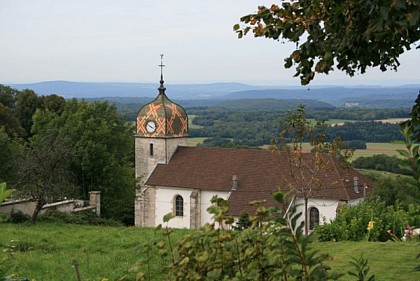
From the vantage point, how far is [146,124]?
132 feet

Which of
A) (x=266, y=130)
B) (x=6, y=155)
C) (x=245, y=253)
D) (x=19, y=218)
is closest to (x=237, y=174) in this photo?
(x=6, y=155)

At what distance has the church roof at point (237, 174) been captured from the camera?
32.6 m

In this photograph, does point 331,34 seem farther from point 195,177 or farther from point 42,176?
point 195,177

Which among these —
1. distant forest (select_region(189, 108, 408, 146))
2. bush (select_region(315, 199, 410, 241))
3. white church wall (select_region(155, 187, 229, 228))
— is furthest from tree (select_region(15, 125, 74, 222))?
distant forest (select_region(189, 108, 408, 146))

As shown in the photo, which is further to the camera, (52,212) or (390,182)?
(390,182)

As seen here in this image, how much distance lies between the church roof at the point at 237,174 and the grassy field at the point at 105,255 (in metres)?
16.9

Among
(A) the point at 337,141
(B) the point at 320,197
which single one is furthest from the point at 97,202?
(A) the point at 337,141

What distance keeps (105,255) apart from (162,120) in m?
26.8

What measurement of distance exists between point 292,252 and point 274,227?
506mm

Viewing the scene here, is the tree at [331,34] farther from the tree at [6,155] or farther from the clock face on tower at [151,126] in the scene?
the clock face on tower at [151,126]

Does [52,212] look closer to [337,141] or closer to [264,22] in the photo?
[337,141]

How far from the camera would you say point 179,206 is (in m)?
37.4

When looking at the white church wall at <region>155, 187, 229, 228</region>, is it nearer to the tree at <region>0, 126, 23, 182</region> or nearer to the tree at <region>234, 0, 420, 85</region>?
the tree at <region>0, 126, 23, 182</region>

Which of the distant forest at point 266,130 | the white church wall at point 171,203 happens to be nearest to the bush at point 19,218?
the white church wall at point 171,203
